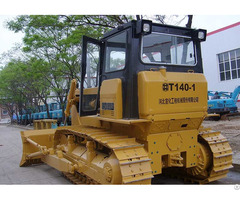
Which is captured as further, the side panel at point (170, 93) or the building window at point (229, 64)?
the building window at point (229, 64)

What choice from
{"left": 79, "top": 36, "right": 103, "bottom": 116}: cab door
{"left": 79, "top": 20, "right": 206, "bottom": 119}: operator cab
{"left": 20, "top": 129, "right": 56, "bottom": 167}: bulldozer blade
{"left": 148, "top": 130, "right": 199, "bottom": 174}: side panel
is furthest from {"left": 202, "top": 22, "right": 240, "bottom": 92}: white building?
{"left": 79, "top": 36, "right": 103, "bottom": 116}: cab door

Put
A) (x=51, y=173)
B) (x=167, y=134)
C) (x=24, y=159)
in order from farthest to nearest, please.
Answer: (x=24, y=159) → (x=51, y=173) → (x=167, y=134)

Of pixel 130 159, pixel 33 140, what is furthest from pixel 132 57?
pixel 33 140

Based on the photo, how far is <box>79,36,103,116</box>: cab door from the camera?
5.36 meters

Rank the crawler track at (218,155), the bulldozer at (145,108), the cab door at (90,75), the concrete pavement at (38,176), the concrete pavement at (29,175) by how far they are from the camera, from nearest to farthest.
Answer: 1. the bulldozer at (145,108)
2. the crawler track at (218,155)
3. the cab door at (90,75)
4. the concrete pavement at (38,176)
5. the concrete pavement at (29,175)

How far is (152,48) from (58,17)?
28.6ft

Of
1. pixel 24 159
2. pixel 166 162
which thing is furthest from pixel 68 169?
pixel 24 159

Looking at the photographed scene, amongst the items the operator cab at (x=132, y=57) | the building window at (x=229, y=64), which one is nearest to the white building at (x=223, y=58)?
the building window at (x=229, y=64)

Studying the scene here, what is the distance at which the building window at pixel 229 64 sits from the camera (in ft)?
72.7

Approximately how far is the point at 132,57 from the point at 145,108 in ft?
2.86

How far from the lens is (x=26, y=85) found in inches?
1008

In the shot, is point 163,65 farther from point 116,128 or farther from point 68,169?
point 68,169

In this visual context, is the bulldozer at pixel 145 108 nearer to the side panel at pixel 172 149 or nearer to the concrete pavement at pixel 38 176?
the side panel at pixel 172 149

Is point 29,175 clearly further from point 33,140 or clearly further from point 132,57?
point 132,57
